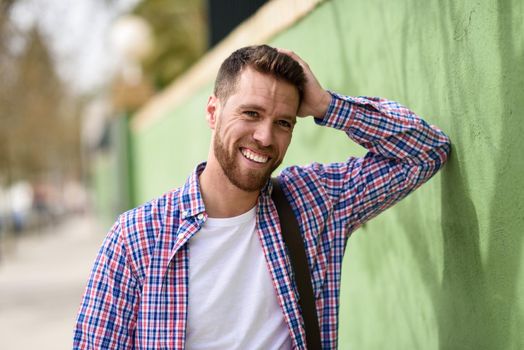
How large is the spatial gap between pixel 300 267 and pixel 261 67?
693 millimetres

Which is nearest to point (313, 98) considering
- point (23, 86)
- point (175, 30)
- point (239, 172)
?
point (239, 172)

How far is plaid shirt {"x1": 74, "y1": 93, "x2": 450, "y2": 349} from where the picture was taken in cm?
240

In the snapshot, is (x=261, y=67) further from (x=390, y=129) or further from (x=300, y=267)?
(x=300, y=267)

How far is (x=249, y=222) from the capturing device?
2.63m

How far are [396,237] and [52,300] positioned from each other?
8959mm

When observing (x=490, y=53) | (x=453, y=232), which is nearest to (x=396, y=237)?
(x=453, y=232)

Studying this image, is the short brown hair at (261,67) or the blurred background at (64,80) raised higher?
the blurred background at (64,80)

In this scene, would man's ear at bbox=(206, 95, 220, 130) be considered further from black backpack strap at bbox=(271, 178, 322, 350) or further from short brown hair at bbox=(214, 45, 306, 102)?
black backpack strap at bbox=(271, 178, 322, 350)

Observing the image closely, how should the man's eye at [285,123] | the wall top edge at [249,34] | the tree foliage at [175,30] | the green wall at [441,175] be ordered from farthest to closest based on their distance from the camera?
the tree foliage at [175,30] < the wall top edge at [249,34] < the man's eye at [285,123] < the green wall at [441,175]

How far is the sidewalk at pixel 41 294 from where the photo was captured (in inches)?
340

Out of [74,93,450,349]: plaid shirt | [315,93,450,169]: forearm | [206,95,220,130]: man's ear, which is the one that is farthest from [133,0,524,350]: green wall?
[206,95,220,130]: man's ear

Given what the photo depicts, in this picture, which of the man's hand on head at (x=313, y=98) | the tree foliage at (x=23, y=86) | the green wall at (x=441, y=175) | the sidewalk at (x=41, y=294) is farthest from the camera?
the tree foliage at (x=23, y=86)

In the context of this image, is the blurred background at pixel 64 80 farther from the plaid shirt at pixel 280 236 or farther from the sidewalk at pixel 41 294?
the plaid shirt at pixel 280 236

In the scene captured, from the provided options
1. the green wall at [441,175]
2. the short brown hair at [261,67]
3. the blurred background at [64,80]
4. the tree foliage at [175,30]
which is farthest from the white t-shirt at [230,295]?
the tree foliage at [175,30]
